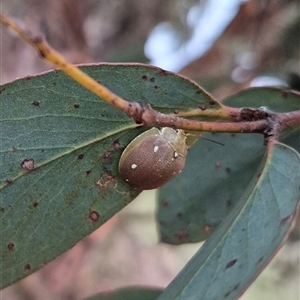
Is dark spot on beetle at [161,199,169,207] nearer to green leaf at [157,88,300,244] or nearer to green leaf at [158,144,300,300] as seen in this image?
green leaf at [157,88,300,244]

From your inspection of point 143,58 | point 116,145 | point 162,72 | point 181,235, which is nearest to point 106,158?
point 116,145

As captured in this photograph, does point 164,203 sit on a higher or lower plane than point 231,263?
higher

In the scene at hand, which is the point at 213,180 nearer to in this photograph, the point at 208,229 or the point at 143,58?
the point at 208,229

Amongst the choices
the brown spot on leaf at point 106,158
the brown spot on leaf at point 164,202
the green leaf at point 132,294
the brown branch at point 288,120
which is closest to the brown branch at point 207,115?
the brown branch at point 288,120

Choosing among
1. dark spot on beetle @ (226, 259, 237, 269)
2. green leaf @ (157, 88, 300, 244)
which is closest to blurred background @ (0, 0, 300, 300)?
green leaf @ (157, 88, 300, 244)

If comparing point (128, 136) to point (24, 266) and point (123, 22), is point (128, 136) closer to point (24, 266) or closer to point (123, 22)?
point (24, 266)

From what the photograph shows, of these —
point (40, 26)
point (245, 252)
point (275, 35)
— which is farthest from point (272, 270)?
point (245, 252)
